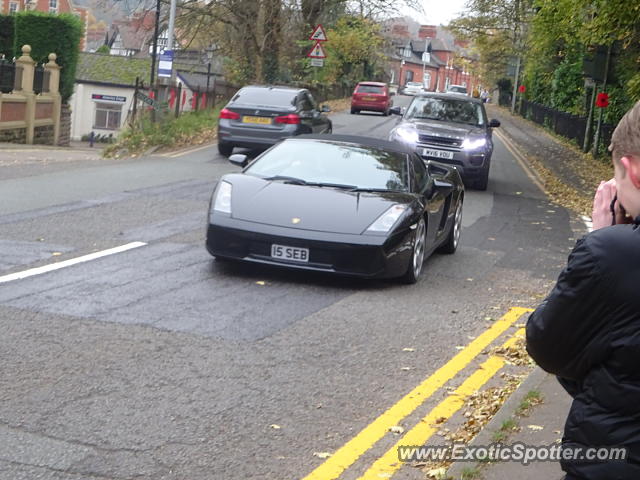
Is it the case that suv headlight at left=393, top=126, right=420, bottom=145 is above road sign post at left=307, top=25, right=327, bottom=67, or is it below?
below

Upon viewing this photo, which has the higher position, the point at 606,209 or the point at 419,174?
the point at 606,209

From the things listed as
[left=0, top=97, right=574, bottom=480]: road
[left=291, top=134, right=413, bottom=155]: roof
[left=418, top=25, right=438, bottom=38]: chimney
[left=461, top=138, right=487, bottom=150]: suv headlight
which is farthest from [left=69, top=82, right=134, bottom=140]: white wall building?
[left=418, top=25, right=438, bottom=38]: chimney

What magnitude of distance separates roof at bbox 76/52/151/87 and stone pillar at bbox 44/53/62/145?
2879 cm

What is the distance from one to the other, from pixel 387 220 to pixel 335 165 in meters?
1.24

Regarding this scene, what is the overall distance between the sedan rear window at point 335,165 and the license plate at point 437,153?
868 centimetres

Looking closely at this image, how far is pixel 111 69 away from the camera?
70.3 metres

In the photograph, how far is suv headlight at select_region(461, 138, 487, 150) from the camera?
19.5 metres

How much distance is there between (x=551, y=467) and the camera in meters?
4.57

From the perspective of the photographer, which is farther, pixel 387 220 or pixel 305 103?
pixel 305 103

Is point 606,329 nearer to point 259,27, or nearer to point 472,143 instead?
point 472,143

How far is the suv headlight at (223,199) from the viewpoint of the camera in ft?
31.9

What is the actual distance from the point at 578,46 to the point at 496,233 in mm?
29525

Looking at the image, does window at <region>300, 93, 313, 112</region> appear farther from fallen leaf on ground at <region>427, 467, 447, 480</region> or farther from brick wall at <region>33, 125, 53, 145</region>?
fallen leaf on ground at <region>427, 467, 447, 480</region>

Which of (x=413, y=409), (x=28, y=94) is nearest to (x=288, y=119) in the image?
(x=28, y=94)
